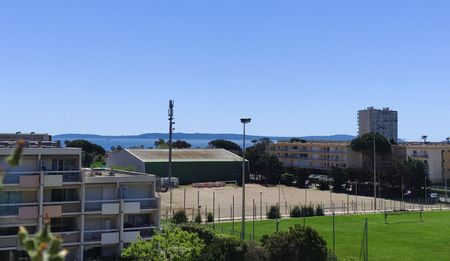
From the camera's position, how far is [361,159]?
12144 cm

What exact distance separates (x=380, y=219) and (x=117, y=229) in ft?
128

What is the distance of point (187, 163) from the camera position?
10712 centimetres

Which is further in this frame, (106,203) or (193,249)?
(106,203)

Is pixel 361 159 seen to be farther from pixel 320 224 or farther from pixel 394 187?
pixel 320 224

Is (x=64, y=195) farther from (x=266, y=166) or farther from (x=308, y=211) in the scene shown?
(x=266, y=166)

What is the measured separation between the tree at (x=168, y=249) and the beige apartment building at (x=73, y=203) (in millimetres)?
11429

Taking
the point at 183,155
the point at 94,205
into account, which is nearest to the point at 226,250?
the point at 94,205

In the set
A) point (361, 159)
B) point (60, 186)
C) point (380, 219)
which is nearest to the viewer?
point (60, 186)

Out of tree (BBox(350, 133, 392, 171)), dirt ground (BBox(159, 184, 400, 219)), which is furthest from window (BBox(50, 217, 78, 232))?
tree (BBox(350, 133, 392, 171))

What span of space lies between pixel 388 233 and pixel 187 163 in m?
55.2

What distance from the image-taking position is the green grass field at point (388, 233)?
46125 millimetres

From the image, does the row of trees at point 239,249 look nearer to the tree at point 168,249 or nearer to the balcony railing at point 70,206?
the tree at point 168,249

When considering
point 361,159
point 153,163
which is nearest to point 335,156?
point 361,159

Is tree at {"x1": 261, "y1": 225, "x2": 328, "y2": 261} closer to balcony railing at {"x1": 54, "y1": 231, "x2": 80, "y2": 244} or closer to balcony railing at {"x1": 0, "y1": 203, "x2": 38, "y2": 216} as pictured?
balcony railing at {"x1": 54, "y1": 231, "x2": 80, "y2": 244}
